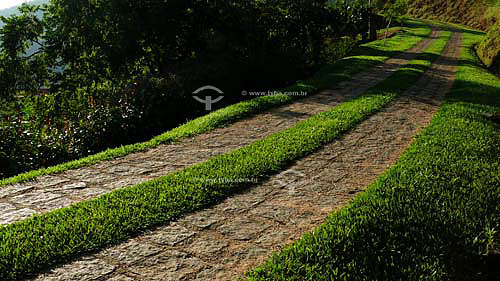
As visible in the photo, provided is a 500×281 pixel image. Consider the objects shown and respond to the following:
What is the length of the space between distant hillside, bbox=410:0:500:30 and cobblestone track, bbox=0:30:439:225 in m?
36.8

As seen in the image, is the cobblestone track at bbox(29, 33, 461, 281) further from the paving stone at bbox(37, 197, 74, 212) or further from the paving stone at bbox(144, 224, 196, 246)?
the paving stone at bbox(37, 197, 74, 212)

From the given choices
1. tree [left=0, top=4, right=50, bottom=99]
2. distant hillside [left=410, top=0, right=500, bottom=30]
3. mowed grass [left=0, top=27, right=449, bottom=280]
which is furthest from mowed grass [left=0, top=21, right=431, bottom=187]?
distant hillside [left=410, top=0, right=500, bottom=30]

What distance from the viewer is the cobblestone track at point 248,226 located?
10.8ft

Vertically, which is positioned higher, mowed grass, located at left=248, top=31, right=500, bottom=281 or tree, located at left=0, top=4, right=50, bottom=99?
tree, located at left=0, top=4, right=50, bottom=99

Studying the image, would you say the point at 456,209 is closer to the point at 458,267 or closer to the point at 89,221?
the point at 458,267

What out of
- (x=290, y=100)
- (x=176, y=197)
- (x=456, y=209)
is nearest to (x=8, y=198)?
(x=176, y=197)

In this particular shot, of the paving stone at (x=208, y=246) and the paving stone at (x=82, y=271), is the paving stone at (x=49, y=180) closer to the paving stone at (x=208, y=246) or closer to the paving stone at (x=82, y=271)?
the paving stone at (x=82, y=271)

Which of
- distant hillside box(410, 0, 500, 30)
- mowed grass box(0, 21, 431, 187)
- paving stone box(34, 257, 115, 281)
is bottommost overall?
paving stone box(34, 257, 115, 281)

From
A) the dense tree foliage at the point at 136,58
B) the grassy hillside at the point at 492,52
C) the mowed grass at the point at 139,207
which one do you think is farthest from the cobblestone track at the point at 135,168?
the grassy hillside at the point at 492,52

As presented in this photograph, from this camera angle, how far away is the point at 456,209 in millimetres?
4191

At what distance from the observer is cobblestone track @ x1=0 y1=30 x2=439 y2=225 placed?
14.9 feet

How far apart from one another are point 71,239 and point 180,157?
8.28ft

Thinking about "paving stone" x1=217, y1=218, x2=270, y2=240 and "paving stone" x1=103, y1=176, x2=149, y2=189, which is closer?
"paving stone" x1=217, y1=218, x2=270, y2=240

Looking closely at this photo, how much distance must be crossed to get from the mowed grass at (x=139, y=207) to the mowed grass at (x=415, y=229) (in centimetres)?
130
